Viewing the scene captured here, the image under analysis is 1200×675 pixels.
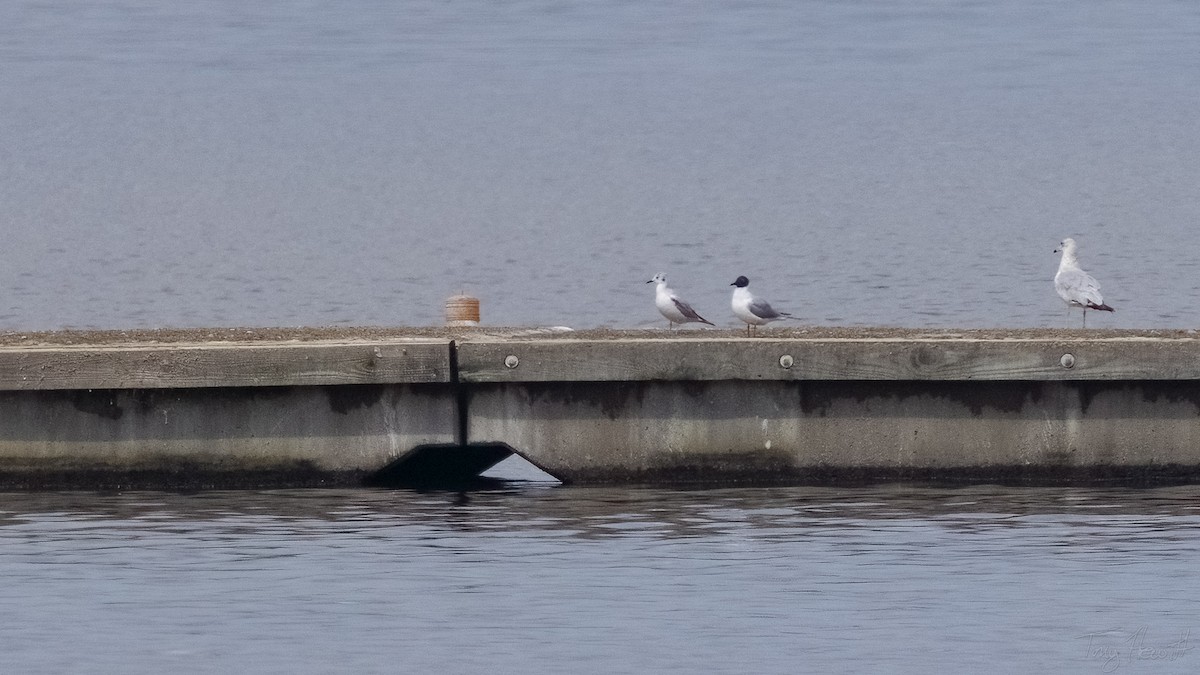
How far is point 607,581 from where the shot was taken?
1459 cm

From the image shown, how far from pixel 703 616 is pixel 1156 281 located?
30989 mm

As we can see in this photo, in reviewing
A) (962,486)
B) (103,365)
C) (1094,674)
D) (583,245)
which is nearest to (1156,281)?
(583,245)

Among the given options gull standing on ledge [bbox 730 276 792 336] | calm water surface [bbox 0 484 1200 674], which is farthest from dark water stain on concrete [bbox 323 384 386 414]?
gull standing on ledge [bbox 730 276 792 336]

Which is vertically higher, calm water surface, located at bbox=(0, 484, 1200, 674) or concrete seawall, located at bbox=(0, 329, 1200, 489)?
concrete seawall, located at bbox=(0, 329, 1200, 489)

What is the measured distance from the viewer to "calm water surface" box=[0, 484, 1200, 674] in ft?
42.4

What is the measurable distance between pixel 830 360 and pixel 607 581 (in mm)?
3794

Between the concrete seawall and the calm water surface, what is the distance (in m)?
0.35

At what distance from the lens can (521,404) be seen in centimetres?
1806

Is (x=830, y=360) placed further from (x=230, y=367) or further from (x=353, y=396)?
(x=230, y=367)

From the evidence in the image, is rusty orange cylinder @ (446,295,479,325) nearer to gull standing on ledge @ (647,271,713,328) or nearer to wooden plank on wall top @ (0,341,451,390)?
gull standing on ledge @ (647,271,713,328)

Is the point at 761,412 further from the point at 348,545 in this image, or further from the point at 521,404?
the point at 348,545

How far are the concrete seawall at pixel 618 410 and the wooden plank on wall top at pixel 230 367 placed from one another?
0.01 m

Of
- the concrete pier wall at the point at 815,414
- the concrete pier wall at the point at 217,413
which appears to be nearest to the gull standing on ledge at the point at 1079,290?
the concrete pier wall at the point at 815,414

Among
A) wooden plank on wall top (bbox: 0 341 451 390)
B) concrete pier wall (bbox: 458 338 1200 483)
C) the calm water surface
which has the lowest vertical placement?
the calm water surface
